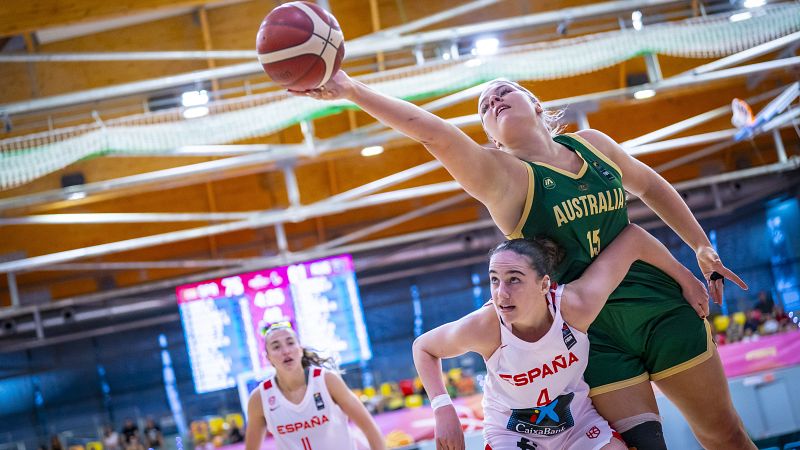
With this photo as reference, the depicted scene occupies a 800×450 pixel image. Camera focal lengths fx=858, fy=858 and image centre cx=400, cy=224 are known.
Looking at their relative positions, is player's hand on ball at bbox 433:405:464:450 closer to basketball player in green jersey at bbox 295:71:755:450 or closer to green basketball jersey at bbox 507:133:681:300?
Result: basketball player in green jersey at bbox 295:71:755:450

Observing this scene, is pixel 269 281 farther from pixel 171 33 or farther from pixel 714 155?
pixel 714 155

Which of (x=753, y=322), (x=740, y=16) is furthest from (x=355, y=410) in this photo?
(x=753, y=322)

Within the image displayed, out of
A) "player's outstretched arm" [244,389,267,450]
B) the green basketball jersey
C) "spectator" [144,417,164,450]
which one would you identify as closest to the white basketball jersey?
the green basketball jersey

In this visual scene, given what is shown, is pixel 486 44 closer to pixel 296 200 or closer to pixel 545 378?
pixel 296 200

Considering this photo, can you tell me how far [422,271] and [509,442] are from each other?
492 inches

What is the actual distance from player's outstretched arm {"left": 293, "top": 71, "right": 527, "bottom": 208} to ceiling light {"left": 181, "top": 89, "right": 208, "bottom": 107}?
772 centimetres

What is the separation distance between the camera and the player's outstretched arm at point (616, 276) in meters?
3.19

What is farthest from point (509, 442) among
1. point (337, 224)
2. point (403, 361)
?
point (337, 224)

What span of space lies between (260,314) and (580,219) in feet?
29.6

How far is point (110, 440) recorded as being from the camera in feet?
39.8

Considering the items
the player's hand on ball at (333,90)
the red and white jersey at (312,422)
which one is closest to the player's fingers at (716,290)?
the player's hand on ball at (333,90)

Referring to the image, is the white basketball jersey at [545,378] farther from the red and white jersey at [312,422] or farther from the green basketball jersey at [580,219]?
the red and white jersey at [312,422]

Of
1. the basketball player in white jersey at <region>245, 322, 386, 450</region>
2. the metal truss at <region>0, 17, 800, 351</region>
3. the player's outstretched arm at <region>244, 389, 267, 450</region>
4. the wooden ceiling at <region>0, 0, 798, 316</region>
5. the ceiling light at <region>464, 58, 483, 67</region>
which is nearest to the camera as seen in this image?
the basketball player in white jersey at <region>245, 322, 386, 450</region>

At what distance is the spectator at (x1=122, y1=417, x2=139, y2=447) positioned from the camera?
1237 centimetres
